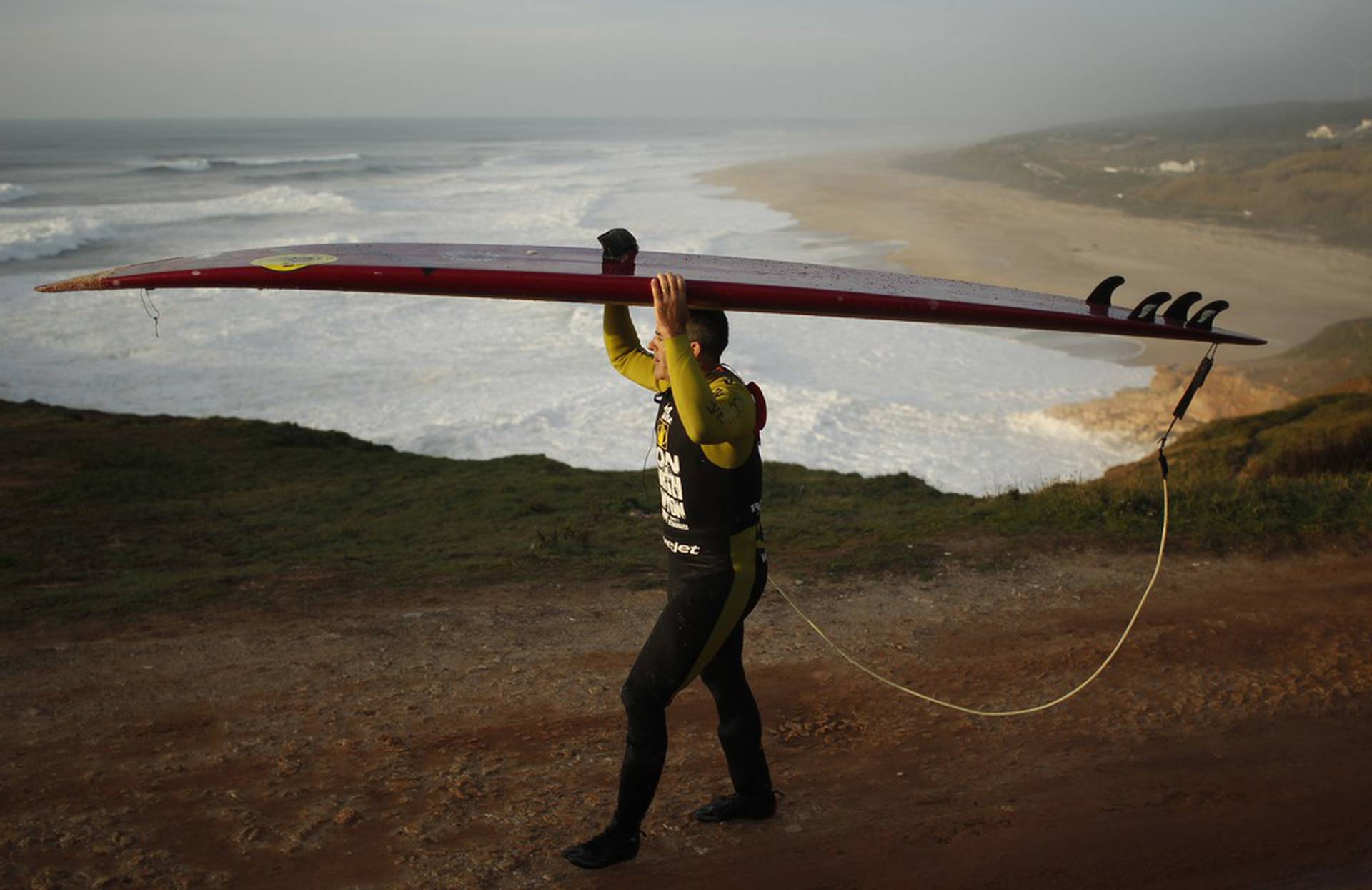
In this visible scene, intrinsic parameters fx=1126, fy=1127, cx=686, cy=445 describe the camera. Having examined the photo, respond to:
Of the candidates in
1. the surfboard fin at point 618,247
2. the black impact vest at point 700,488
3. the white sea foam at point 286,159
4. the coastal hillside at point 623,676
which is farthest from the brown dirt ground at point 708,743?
the white sea foam at point 286,159

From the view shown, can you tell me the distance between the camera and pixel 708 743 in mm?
4859

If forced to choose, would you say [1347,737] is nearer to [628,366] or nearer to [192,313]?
[628,366]

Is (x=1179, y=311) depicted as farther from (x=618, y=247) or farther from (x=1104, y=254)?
(x=1104, y=254)

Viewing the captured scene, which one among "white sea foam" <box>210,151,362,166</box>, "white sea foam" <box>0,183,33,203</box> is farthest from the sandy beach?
"white sea foam" <box>210,151,362,166</box>

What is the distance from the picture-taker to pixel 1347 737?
4953 millimetres

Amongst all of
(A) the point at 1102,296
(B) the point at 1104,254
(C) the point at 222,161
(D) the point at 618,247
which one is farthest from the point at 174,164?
(A) the point at 1102,296

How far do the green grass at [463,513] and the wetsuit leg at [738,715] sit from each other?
9.96 ft

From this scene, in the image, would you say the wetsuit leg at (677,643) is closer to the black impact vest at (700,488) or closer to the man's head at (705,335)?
the black impact vest at (700,488)

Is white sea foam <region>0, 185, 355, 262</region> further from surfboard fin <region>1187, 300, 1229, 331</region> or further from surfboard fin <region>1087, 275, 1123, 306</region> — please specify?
surfboard fin <region>1187, 300, 1229, 331</region>

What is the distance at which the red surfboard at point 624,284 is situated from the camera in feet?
13.1

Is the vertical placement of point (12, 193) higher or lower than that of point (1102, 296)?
higher

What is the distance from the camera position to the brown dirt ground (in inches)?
156

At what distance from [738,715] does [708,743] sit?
850 millimetres

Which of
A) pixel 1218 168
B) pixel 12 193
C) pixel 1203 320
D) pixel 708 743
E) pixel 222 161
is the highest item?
pixel 1218 168
